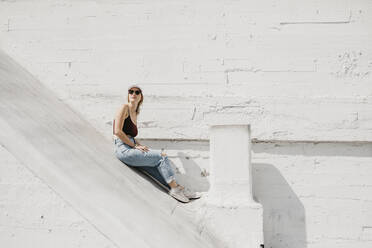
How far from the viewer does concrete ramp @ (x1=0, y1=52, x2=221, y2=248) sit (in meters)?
1.87

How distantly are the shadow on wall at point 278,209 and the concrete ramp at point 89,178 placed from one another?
0.93 metres

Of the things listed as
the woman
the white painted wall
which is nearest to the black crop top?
the woman

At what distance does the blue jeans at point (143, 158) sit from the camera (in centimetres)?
306

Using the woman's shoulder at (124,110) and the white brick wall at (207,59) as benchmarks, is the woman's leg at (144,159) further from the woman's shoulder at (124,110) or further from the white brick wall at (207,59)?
the white brick wall at (207,59)

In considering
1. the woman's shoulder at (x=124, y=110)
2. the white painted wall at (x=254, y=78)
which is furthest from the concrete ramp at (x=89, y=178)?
the white painted wall at (x=254, y=78)

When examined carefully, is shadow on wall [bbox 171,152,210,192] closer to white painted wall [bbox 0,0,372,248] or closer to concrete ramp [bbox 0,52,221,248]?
white painted wall [bbox 0,0,372,248]

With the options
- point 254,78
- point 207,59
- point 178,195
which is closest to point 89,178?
point 178,195

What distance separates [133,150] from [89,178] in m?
0.98

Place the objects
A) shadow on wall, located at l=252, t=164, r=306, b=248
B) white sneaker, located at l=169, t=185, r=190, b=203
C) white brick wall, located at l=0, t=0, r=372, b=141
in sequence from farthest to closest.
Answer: white brick wall, located at l=0, t=0, r=372, b=141 < shadow on wall, located at l=252, t=164, r=306, b=248 < white sneaker, located at l=169, t=185, r=190, b=203

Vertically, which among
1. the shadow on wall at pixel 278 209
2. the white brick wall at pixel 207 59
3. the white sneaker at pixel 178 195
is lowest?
the shadow on wall at pixel 278 209

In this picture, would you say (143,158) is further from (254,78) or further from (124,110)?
(254,78)

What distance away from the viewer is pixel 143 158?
10.1 feet

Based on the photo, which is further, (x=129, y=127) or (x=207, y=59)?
(x=207, y=59)

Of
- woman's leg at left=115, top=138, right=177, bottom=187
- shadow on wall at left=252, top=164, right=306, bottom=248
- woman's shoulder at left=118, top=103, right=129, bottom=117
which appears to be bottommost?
shadow on wall at left=252, top=164, right=306, bottom=248
